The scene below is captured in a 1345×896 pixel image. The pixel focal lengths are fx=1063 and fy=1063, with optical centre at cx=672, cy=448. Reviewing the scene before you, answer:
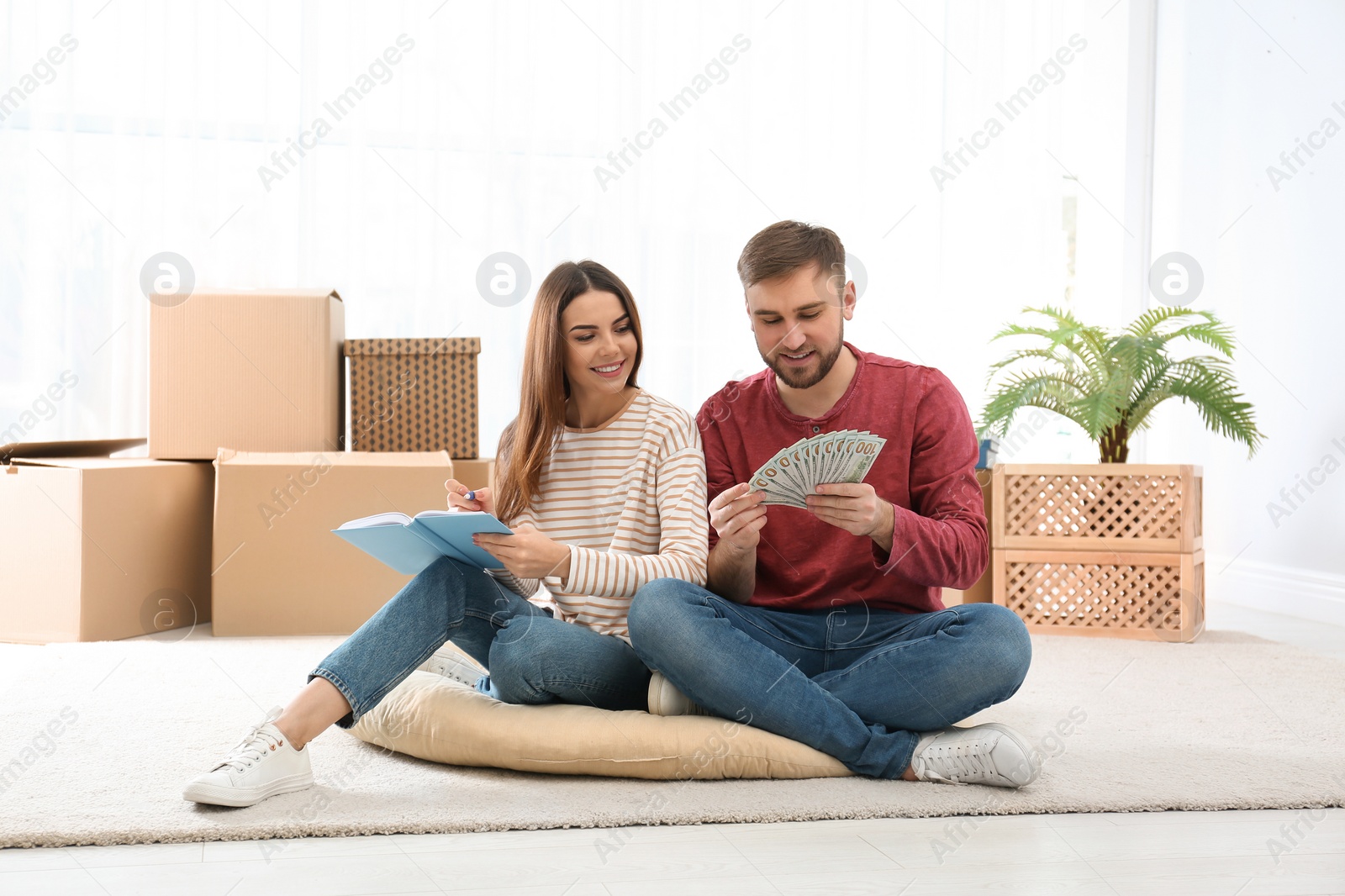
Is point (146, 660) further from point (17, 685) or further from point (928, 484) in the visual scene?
point (928, 484)

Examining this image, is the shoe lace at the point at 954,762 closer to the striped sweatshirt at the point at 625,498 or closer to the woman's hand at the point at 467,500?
the striped sweatshirt at the point at 625,498

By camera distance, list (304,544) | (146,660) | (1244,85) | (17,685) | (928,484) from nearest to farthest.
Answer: (928,484), (17,685), (146,660), (304,544), (1244,85)

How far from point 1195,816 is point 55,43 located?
354cm

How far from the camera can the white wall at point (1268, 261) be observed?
3133 millimetres

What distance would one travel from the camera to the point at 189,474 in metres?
2.81

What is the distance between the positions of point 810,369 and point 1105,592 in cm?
167

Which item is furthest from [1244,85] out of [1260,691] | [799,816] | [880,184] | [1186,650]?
[799,816]

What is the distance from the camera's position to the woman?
1.42 meters

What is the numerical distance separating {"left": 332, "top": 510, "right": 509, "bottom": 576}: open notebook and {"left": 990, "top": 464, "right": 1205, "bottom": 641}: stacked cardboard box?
6.15 feet

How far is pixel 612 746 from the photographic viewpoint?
1446 millimetres

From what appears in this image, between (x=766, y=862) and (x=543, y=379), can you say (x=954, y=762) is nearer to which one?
(x=766, y=862)

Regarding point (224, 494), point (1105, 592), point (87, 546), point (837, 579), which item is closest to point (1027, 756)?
point (837, 579)

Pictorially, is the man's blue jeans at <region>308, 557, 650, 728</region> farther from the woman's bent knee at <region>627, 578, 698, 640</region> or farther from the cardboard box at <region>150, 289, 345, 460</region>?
the cardboard box at <region>150, 289, 345, 460</region>

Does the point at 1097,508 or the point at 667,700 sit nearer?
the point at 667,700
